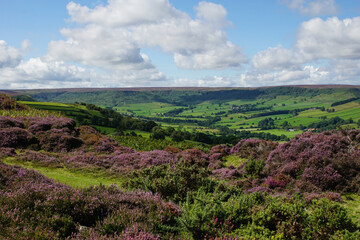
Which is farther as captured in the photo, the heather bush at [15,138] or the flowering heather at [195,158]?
the heather bush at [15,138]

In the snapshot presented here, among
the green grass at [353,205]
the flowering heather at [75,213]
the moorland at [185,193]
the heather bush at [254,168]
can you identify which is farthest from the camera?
the heather bush at [254,168]

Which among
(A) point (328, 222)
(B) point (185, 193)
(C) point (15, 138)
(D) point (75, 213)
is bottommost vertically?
(B) point (185, 193)

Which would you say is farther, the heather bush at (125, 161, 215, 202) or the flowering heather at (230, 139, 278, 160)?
the flowering heather at (230, 139, 278, 160)

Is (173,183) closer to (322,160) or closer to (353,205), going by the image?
(353,205)

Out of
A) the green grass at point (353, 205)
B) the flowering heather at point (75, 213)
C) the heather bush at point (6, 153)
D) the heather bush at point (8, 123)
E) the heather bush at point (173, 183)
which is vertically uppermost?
the heather bush at point (8, 123)

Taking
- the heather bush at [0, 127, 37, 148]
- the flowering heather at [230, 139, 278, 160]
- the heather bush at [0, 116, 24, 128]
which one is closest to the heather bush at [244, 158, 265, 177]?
the flowering heather at [230, 139, 278, 160]

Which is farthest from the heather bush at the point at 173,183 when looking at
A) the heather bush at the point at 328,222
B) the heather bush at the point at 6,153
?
the heather bush at the point at 6,153

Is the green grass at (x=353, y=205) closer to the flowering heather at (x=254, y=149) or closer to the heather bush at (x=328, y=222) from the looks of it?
the heather bush at (x=328, y=222)

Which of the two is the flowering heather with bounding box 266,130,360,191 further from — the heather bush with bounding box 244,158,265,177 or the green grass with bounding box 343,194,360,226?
the green grass with bounding box 343,194,360,226

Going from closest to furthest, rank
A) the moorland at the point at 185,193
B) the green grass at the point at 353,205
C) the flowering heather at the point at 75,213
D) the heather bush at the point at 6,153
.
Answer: the flowering heather at the point at 75,213
the moorland at the point at 185,193
the green grass at the point at 353,205
the heather bush at the point at 6,153

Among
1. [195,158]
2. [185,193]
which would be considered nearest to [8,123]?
[195,158]

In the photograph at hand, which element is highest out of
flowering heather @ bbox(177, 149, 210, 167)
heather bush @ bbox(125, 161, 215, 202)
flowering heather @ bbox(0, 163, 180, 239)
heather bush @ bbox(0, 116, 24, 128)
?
heather bush @ bbox(0, 116, 24, 128)

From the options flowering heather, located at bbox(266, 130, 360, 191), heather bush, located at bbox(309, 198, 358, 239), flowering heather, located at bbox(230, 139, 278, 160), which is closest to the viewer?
heather bush, located at bbox(309, 198, 358, 239)

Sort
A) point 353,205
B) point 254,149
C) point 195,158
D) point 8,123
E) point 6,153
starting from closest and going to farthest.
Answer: point 353,205
point 6,153
point 254,149
point 195,158
point 8,123
